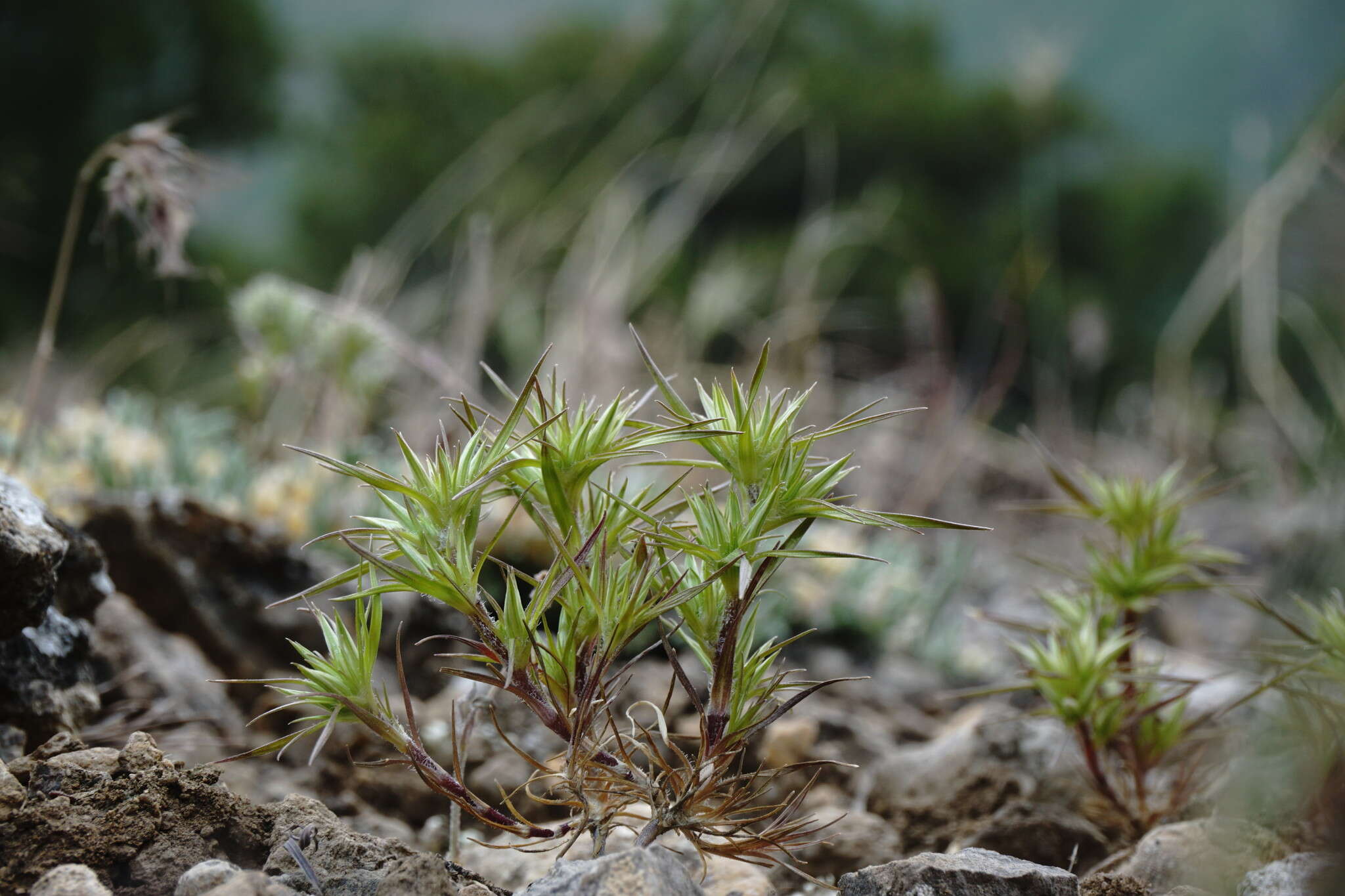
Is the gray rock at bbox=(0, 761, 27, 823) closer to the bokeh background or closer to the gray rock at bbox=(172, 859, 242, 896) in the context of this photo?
the gray rock at bbox=(172, 859, 242, 896)

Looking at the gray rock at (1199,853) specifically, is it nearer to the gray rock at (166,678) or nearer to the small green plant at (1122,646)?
the small green plant at (1122,646)

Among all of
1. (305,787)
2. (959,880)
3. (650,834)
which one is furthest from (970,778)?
(305,787)

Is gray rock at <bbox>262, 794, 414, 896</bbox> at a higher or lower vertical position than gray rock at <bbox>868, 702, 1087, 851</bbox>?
lower

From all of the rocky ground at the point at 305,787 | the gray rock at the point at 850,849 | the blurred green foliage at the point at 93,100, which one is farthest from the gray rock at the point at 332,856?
the blurred green foliage at the point at 93,100

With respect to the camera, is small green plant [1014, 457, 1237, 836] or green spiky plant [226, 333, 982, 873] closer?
green spiky plant [226, 333, 982, 873]

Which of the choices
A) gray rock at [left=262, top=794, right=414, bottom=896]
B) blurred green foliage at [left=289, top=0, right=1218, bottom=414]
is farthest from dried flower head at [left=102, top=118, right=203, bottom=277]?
blurred green foliage at [left=289, top=0, right=1218, bottom=414]

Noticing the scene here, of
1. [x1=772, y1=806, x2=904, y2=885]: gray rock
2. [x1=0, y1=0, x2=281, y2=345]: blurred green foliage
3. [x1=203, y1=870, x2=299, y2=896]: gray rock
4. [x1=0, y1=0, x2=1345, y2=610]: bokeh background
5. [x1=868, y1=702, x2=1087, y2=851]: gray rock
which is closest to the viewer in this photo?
[x1=203, y1=870, x2=299, y2=896]: gray rock
